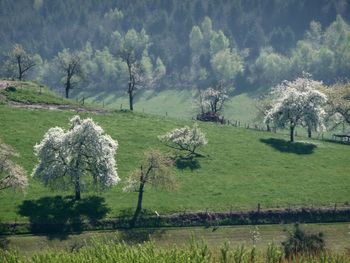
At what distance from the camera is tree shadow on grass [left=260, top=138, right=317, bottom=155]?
342 feet

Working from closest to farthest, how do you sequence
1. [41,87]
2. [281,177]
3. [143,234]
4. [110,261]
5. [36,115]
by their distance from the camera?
[110,261], [143,234], [281,177], [36,115], [41,87]

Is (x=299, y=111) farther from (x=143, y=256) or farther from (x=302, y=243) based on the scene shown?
(x=143, y=256)

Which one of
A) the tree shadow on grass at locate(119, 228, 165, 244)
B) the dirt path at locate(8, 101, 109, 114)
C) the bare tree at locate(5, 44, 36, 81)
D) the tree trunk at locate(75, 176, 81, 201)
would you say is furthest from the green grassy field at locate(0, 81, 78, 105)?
the tree shadow on grass at locate(119, 228, 165, 244)

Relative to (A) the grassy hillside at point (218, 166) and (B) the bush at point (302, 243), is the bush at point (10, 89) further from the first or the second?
(B) the bush at point (302, 243)

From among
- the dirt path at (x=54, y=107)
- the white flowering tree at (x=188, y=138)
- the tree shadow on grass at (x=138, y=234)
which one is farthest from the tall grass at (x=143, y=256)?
the dirt path at (x=54, y=107)

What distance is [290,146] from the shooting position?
107 meters

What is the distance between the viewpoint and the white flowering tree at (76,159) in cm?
7556

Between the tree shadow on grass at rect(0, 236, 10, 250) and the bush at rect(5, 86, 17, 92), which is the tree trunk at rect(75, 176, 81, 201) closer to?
the tree shadow on grass at rect(0, 236, 10, 250)

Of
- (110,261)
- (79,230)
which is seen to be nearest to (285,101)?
(79,230)

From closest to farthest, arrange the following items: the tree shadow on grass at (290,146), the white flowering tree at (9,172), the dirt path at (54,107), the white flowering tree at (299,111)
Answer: the white flowering tree at (9,172) → the tree shadow on grass at (290,146) → the white flowering tree at (299,111) → the dirt path at (54,107)

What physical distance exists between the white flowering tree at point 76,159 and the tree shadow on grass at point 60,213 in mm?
2143

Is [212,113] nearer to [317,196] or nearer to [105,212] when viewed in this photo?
[317,196]

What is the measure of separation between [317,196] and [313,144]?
96.6 ft

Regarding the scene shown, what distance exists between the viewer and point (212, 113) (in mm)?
128750
